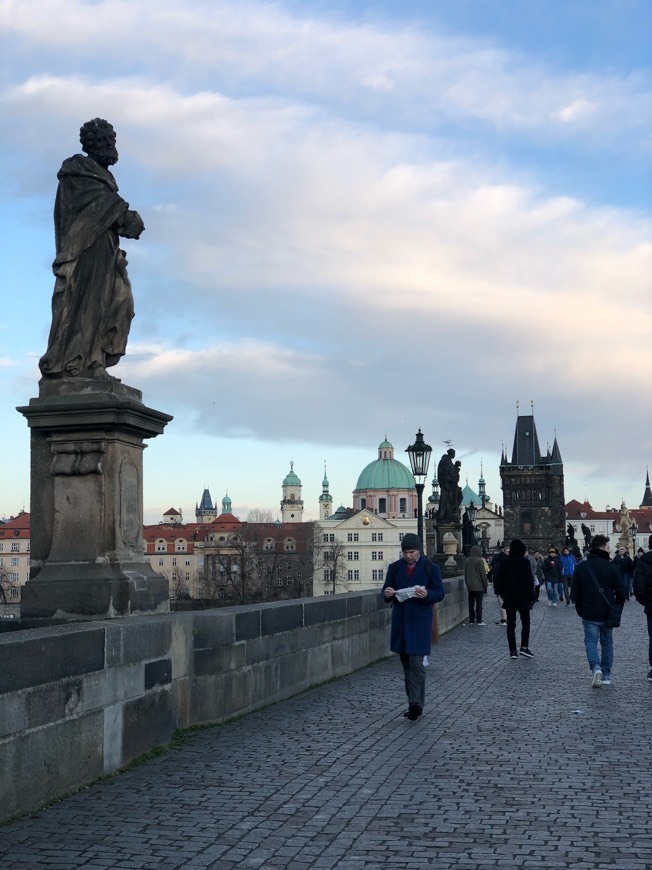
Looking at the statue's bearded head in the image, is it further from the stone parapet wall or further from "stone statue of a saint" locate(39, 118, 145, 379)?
the stone parapet wall

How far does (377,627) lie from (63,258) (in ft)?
25.6

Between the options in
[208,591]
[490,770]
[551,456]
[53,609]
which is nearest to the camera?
[490,770]

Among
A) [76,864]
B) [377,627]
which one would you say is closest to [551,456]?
[377,627]

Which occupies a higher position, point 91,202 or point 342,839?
point 91,202

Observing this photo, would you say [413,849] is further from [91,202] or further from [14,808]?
[91,202]

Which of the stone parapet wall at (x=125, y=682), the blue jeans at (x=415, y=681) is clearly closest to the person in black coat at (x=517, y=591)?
the stone parapet wall at (x=125, y=682)

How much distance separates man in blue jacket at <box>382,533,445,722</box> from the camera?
9.54 m

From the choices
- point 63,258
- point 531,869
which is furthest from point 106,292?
point 531,869

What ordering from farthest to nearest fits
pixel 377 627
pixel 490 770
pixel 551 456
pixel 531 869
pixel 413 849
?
pixel 551 456
pixel 377 627
pixel 490 770
pixel 413 849
pixel 531 869

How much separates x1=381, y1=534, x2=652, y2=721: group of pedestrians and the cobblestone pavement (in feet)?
1.72

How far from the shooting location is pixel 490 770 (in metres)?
7.08

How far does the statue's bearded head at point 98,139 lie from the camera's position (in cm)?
895

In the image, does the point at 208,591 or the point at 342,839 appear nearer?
the point at 342,839

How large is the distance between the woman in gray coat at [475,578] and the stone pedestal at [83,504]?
13267 mm
